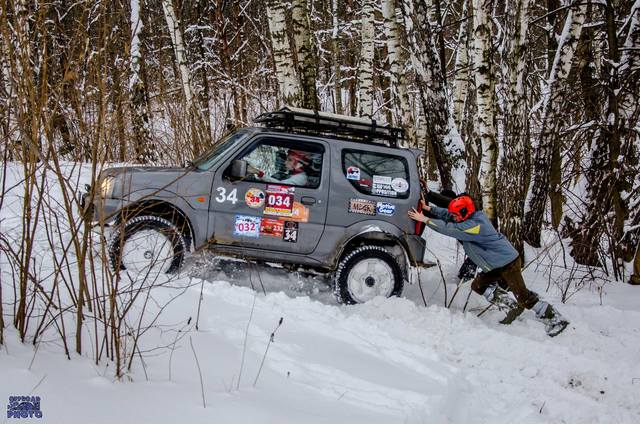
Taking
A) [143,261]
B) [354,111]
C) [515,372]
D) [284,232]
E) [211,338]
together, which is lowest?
[515,372]

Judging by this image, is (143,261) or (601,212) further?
(601,212)

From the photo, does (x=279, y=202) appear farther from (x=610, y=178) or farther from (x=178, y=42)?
(x=178, y=42)

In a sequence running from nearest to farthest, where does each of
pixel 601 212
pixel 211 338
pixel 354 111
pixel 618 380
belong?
pixel 211 338 < pixel 618 380 < pixel 601 212 < pixel 354 111

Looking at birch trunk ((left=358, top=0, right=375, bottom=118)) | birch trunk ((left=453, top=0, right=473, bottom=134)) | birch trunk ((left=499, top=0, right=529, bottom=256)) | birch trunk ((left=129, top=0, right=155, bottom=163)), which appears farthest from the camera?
birch trunk ((left=453, top=0, right=473, bottom=134))

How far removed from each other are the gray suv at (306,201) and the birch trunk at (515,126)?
8.49 ft

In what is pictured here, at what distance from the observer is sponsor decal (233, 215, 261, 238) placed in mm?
5223

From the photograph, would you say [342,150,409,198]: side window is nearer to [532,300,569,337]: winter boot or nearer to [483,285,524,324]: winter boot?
[483,285,524,324]: winter boot

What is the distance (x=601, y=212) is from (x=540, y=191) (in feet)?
4.38

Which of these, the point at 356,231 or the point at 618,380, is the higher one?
the point at 356,231

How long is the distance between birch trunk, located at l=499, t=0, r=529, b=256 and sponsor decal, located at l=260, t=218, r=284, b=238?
3.99 m

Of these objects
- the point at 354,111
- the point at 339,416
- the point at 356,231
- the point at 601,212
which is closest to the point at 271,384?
the point at 339,416

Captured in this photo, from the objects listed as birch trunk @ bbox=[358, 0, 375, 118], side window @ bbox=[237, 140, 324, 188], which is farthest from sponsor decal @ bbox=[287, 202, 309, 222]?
birch trunk @ bbox=[358, 0, 375, 118]

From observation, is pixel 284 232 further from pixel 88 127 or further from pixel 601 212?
pixel 601 212

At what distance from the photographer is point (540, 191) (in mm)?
8344
